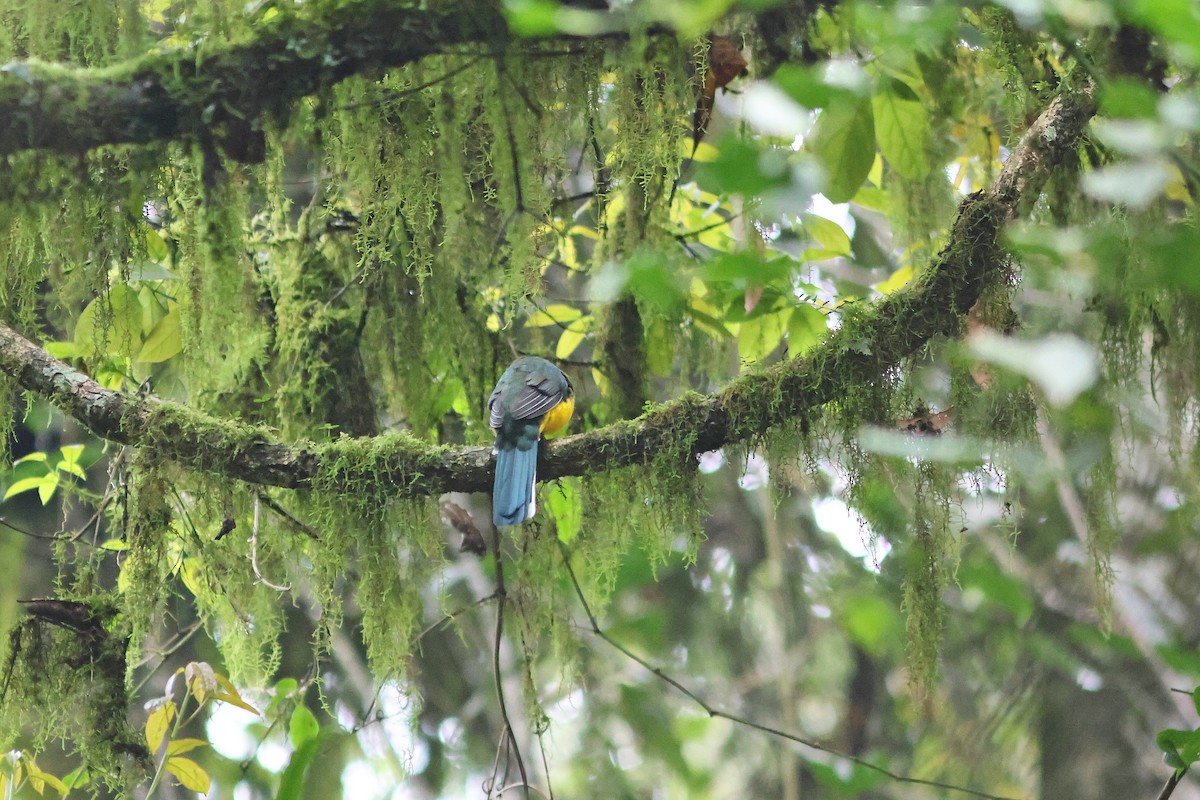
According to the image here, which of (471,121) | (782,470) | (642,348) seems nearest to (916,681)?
(782,470)

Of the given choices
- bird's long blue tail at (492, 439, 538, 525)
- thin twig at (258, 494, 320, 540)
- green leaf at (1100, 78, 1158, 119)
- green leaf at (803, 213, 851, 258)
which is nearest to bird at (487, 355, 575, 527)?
bird's long blue tail at (492, 439, 538, 525)

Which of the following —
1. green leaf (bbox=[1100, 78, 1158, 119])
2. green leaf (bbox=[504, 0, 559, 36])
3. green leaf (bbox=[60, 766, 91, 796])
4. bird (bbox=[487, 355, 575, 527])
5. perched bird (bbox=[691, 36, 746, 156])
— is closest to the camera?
green leaf (bbox=[1100, 78, 1158, 119])

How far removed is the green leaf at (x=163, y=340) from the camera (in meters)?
3.07

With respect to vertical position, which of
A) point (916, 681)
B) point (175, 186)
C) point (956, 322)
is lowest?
point (916, 681)

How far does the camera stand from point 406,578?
296cm

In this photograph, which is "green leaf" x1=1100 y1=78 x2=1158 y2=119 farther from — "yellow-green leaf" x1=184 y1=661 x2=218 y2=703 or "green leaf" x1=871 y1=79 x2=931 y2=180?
"yellow-green leaf" x1=184 y1=661 x2=218 y2=703

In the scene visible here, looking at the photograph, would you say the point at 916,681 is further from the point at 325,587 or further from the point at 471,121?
the point at 471,121

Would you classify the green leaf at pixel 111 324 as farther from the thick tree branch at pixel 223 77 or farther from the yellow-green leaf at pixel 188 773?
the yellow-green leaf at pixel 188 773

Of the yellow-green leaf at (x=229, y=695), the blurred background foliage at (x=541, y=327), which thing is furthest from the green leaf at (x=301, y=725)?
the yellow-green leaf at (x=229, y=695)

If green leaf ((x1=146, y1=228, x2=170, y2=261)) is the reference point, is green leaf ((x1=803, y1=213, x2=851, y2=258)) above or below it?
below

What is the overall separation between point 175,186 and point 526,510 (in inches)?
46.8

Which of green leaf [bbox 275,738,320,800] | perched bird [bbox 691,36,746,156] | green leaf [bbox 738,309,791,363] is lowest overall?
green leaf [bbox 275,738,320,800]

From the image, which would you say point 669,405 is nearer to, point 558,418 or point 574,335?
point 558,418

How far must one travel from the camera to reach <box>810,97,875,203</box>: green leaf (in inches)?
91.7
